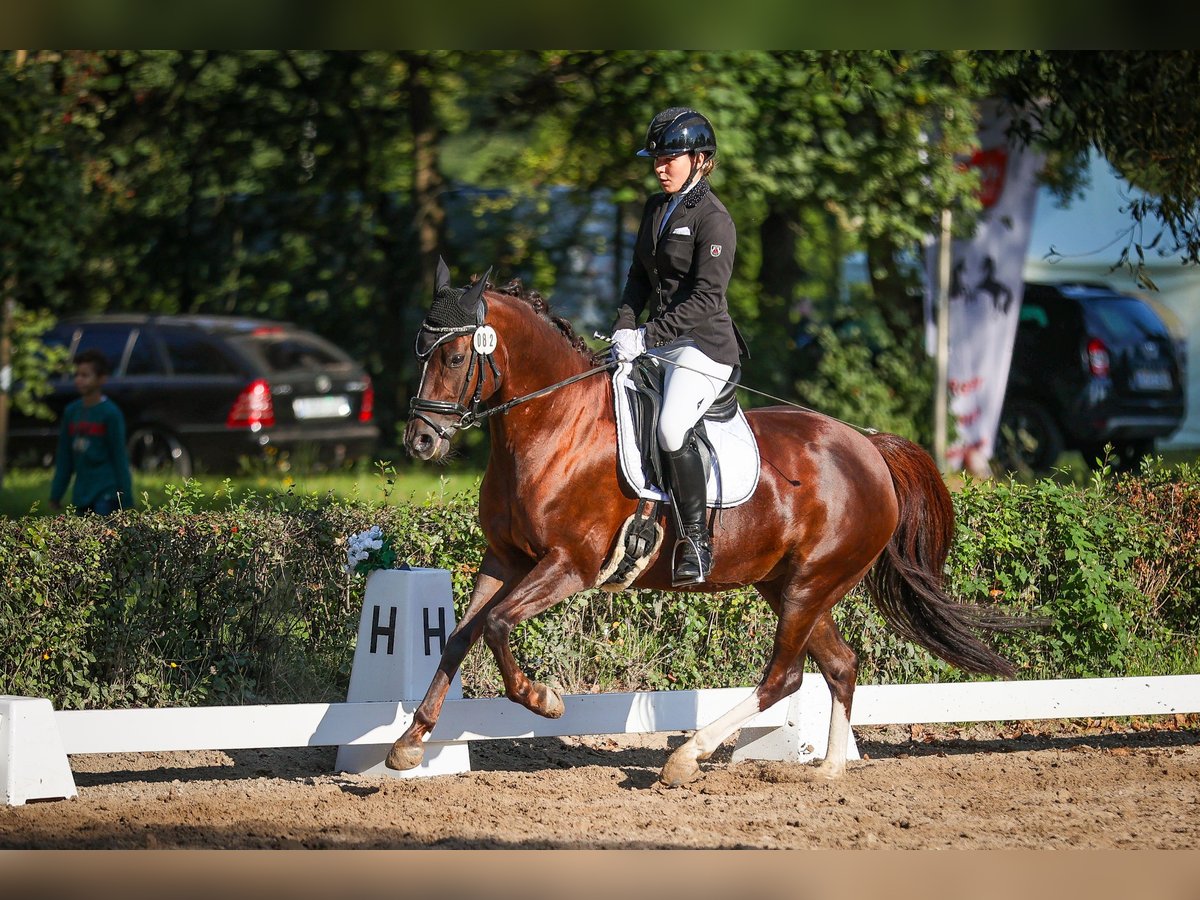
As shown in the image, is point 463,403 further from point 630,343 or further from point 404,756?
point 404,756

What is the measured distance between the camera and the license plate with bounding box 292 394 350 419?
17.2 metres

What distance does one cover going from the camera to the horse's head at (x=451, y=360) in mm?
5688

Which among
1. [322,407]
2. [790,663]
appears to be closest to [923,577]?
[790,663]

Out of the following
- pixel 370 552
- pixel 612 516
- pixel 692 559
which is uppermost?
pixel 612 516

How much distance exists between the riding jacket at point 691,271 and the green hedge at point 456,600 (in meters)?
1.87

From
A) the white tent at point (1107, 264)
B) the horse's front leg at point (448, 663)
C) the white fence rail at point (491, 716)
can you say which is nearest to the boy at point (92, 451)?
the white fence rail at point (491, 716)

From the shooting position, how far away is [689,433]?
6.26 m

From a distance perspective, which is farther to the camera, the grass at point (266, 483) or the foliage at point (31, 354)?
the foliage at point (31, 354)

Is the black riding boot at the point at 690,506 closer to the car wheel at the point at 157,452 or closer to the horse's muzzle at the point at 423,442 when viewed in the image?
the horse's muzzle at the point at 423,442

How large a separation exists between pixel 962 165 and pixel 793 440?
388 inches

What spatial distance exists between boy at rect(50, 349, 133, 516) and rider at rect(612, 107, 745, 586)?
502 cm

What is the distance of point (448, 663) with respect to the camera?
6.11 m

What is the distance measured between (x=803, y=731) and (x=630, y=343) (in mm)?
2383
